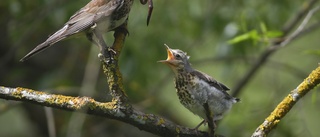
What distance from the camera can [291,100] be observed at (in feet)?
12.0

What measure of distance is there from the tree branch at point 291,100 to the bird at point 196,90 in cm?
71

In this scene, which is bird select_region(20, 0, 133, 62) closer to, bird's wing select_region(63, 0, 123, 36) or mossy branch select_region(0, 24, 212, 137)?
bird's wing select_region(63, 0, 123, 36)

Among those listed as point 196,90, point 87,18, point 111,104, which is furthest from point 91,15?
point 111,104

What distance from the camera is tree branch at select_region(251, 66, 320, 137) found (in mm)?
3604

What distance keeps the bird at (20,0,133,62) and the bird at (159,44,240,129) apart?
455mm

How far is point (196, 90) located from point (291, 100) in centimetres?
102

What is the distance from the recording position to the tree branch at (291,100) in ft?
11.8

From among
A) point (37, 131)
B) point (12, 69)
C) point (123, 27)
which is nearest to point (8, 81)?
point (12, 69)

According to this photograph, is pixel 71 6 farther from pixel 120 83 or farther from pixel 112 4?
pixel 120 83

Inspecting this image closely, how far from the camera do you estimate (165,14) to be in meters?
6.90

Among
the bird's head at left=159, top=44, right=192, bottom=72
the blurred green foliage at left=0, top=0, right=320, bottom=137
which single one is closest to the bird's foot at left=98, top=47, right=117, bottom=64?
the bird's head at left=159, top=44, right=192, bottom=72

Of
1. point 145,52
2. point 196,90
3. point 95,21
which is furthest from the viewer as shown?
point 145,52

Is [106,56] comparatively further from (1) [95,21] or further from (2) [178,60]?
(2) [178,60]

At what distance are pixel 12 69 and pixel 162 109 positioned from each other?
2.07 metres
